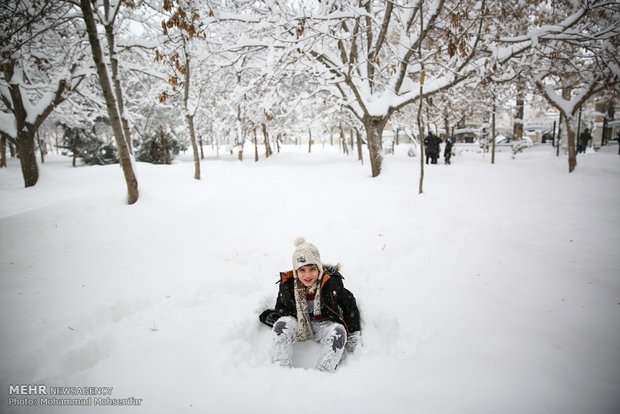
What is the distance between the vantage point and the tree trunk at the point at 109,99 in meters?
5.04

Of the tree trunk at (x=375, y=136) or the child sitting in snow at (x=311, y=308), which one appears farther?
the tree trunk at (x=375, y=136)

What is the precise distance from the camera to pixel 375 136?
903 centimetres

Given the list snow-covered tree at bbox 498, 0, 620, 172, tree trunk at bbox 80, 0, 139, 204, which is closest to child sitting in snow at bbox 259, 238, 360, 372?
tree trunk at bbox 80, 0, 139, 204

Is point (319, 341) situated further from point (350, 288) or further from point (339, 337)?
point (350, 288)

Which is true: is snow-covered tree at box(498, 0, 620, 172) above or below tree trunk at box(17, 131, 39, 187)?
above

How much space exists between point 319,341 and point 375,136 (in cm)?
764

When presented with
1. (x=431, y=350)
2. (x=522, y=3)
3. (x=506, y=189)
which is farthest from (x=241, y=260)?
(x=522, y=3)

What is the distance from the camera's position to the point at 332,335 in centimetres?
250

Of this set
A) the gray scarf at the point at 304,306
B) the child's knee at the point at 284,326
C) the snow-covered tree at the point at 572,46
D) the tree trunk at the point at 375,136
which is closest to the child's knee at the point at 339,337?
the gray scarf at the point at 304,306

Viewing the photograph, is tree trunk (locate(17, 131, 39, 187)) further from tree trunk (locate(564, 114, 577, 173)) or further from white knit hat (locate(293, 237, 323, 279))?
tree trunk (locate(564, 114, 577, 173))

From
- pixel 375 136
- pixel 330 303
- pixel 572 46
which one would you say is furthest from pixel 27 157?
pixel 572 46

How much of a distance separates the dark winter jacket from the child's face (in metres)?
0.13

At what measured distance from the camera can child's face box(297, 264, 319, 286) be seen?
8.83 ft

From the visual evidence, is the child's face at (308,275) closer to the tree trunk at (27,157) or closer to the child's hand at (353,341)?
the child's hand at (353,341)
